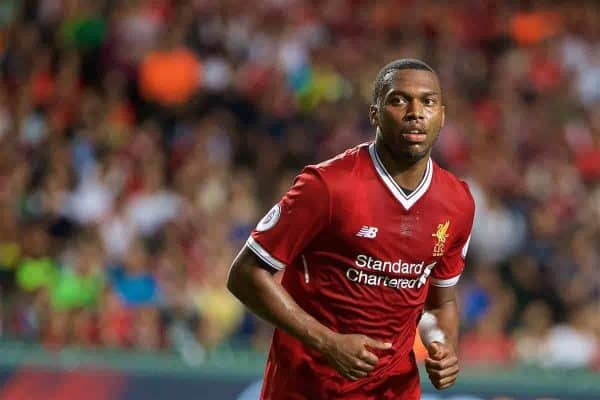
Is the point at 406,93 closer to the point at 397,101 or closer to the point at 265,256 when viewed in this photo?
the point at 397,101

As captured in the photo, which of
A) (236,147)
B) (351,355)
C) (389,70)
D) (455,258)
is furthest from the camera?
(236,147)

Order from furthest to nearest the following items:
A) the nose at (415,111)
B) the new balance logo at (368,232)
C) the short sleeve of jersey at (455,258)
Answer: the short sleeve of jersey at (455,258) → the new balance logo at (368,232) → the nose at (415,111)

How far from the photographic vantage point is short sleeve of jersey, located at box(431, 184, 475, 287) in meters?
4.58

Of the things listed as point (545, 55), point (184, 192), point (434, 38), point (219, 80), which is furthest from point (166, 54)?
point (545, 55)

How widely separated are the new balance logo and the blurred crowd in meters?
4.33

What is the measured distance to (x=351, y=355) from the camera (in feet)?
13.3

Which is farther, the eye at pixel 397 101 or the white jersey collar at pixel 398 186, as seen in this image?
the white jersey collar at pixel 398 186

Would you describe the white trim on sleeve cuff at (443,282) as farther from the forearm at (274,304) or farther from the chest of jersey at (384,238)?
the forearm at (274,304)

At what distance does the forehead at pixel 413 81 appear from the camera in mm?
4199

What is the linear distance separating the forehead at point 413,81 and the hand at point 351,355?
0.89m

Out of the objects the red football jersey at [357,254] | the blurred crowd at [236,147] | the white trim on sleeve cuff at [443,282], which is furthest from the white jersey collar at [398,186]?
the blurred crowd at [236,147]

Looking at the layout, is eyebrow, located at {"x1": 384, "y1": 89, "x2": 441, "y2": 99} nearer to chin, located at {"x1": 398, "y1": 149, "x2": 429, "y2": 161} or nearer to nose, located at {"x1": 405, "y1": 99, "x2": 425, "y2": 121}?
nose, located at {"x1": 405, "y1": 99, "x2": 425, "y2": 121}

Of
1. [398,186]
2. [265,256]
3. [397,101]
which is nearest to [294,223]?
[265,256]

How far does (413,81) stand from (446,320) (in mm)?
1077
